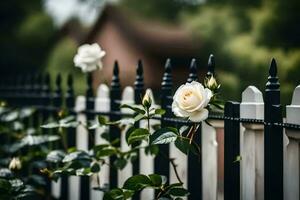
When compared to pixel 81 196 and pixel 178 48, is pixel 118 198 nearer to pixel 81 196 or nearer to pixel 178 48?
pixel 81 196

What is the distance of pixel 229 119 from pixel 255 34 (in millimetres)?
8144

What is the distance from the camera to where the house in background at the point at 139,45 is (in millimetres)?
16016

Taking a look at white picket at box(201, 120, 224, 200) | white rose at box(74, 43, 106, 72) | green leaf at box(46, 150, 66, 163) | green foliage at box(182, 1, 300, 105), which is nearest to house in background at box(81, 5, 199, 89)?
green foliage at box(182, 1, 300, 105)

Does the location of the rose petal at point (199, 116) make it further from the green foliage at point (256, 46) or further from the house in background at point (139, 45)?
the house in background at point (139, 45)

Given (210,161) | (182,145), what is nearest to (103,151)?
(210,161)

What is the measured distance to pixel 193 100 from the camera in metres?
1.68

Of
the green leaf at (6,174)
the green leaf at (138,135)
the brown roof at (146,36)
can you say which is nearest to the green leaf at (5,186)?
the green leaf at (6,174)

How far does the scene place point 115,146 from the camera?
2562 mm

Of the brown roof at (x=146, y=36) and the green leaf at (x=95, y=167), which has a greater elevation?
the brown roof at (x=146, y=36)

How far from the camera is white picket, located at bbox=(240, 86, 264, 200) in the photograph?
1.86 m

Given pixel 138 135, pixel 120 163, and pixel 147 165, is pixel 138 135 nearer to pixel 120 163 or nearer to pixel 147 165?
pixel 120 163

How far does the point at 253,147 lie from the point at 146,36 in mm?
15503

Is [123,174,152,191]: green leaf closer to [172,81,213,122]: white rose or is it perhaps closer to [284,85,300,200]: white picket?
[172,81,213,122]: white rose

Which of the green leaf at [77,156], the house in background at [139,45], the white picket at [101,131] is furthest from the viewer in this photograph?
the house in background at [139,45]
